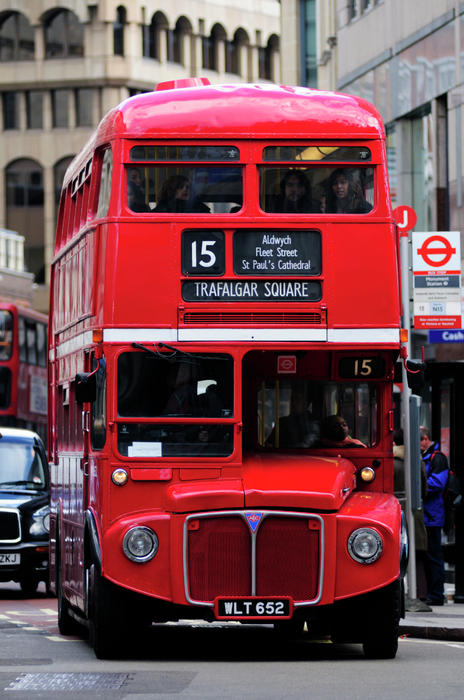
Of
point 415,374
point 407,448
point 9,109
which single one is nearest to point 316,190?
point 415,374

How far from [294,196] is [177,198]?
868mm

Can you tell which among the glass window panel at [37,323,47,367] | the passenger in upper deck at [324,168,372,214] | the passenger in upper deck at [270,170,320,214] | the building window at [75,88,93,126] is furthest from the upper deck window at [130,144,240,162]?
the building window at [75,88,93,126]

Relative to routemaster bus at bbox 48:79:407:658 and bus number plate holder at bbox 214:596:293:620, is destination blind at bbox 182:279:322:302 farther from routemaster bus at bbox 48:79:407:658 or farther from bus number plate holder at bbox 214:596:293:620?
bus number plate holder at bbox 214:596:293:620

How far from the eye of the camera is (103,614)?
14219 mm

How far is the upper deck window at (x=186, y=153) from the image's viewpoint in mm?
14742

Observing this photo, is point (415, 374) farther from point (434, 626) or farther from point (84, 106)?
point (84, 106)

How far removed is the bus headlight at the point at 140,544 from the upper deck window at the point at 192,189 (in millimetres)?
2405

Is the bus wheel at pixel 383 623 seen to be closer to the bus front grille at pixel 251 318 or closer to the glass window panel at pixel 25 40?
the bus front grille at pixel 251 318

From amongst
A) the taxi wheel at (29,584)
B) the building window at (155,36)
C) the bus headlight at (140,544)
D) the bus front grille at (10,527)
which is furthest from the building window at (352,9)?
the building window at (155,36)

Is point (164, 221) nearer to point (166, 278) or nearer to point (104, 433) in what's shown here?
point (166, 278)

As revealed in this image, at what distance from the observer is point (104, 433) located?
47.5 feet

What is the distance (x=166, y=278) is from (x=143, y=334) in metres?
0.45

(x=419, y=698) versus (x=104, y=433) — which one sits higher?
(x=104, y=433)

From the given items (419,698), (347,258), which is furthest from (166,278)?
(419,698)
